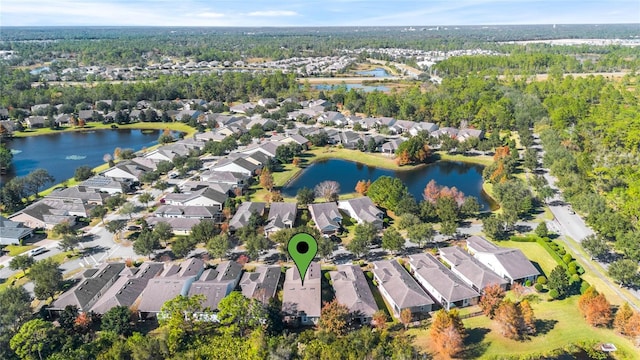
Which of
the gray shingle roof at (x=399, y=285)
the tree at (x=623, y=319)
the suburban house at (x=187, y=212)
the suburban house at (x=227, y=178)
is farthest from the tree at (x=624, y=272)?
the suburban house at (x=227, y=178)

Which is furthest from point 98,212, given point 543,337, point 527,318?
point 543,337

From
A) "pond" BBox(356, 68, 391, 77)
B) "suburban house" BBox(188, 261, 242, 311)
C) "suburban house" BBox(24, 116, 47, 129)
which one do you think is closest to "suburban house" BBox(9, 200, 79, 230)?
"suburban house" BBox(188, 261, 242, 311)

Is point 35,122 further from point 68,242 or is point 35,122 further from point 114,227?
point 68,242

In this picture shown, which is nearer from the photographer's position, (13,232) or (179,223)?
(13,232)

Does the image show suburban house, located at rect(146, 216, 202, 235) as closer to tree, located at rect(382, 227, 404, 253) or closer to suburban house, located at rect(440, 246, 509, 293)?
tree, located at rect(382, 227, 404, 253)

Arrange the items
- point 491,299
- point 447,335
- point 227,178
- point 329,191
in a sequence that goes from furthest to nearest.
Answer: point 227,178
point 329,191
point 491,299
point 447,335

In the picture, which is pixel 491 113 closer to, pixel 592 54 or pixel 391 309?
pixel 391 309
